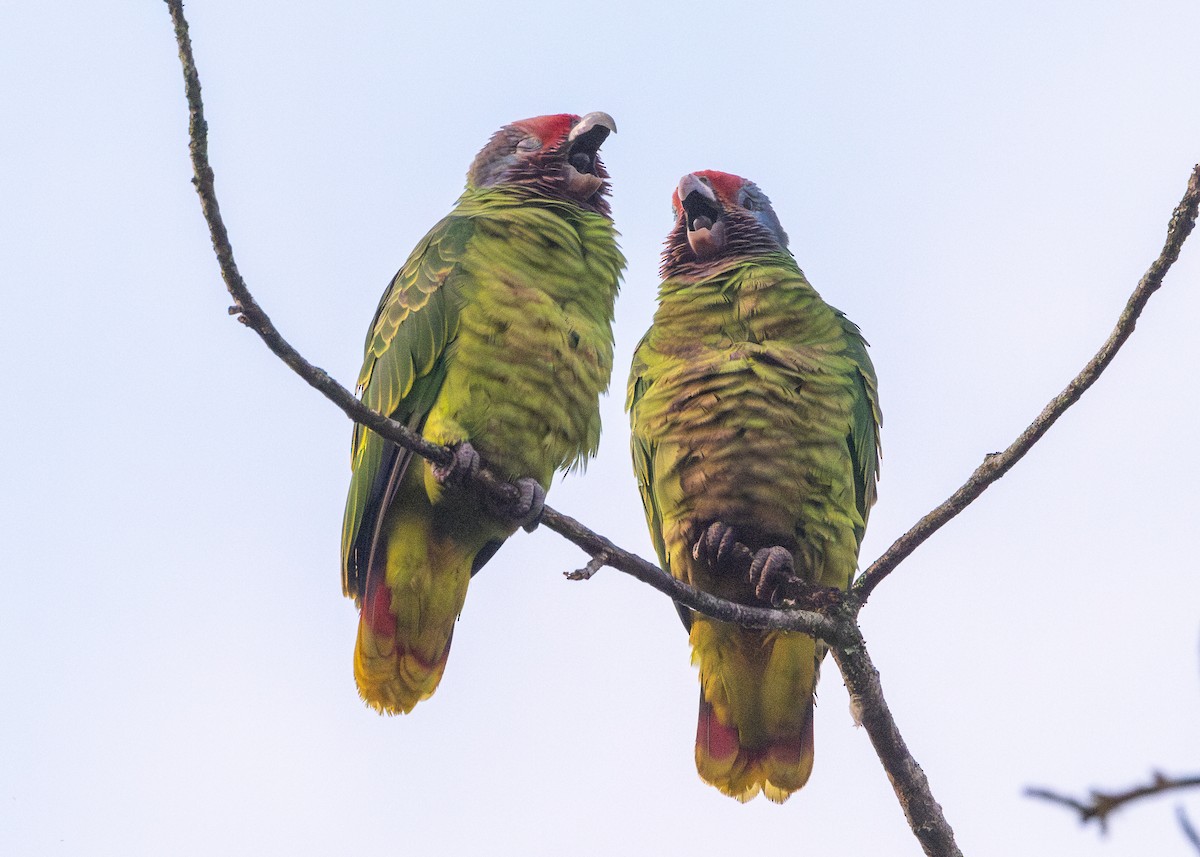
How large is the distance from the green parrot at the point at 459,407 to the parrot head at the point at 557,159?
1.34 feet

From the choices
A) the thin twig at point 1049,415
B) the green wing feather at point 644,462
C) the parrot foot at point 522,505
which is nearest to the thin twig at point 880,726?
the thin twig at point 1049,415

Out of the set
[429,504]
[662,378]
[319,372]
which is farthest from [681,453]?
[319,372]

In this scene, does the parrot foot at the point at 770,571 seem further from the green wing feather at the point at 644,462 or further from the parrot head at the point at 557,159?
the parrot head at the point at 557,159

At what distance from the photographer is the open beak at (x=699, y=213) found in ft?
17.5

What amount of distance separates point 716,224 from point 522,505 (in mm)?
2134

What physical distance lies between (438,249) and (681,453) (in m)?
1.20

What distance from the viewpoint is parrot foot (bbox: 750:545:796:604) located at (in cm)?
427

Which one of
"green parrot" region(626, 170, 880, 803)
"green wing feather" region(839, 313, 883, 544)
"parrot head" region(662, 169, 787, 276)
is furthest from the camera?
"parrot head" region(662, 169, 787, 276)

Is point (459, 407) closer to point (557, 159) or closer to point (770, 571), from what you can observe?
point (770, 571)

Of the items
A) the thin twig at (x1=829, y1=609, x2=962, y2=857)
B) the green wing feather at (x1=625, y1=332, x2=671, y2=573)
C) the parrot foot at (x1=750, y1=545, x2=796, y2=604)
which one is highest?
the green wing feather at (x1=625, y1=332, x2=671, y2=573)

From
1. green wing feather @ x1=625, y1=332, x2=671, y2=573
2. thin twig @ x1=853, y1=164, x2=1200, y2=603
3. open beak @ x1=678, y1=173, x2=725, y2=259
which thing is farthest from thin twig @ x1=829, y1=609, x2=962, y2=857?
open beak @ x1=678, y1=173, x2=725, y2=259

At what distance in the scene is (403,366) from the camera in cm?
407

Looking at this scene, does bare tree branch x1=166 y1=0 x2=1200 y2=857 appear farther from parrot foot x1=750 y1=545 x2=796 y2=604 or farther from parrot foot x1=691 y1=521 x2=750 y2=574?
parrot foot x1=691 y1=521 x2=750 y2=574

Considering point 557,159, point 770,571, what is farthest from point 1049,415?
point 557,159
